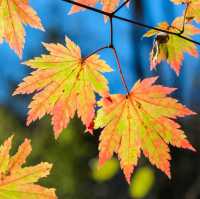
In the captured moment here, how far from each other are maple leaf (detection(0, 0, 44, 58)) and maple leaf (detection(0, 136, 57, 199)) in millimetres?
218

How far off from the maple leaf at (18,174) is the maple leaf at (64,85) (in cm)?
9

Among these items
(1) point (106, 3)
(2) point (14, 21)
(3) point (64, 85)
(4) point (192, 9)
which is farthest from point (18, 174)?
(4) point (192, 9)

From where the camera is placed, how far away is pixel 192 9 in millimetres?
1295

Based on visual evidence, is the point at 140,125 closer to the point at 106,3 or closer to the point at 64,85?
the point at 64,85

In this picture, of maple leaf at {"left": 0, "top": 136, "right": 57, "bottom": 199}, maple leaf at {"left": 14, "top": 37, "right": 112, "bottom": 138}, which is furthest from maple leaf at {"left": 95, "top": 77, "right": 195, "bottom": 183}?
maple leaf at {"left": 0, "top": 136, "right": 57, "bottom": 199}

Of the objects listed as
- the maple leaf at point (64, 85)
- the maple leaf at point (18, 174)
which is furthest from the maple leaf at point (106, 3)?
the maple leaf at point (18, 174)

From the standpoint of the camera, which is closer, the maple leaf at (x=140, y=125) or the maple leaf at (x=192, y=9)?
the maple leaf at (x=140, y=125)

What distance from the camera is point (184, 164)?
10867 mm

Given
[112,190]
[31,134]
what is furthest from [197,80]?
[31,134]

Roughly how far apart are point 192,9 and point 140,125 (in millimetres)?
325

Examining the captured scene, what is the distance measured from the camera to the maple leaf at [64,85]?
3.76 ft

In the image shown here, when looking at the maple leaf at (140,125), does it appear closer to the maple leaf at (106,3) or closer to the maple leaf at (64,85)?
the maple leaf at (64,85)

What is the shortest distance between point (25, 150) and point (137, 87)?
307mm

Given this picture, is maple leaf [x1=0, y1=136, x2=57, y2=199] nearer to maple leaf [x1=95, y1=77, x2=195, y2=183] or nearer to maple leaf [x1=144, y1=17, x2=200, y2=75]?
maple leaf [x1=95, y1=77, x2=195, y2=183]
